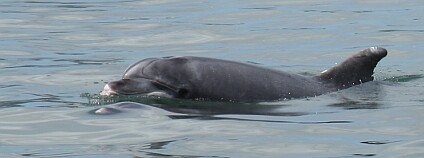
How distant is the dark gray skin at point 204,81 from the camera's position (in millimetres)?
14227

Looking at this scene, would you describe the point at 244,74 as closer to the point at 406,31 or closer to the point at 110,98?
the point at 110,98

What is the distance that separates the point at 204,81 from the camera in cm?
1438

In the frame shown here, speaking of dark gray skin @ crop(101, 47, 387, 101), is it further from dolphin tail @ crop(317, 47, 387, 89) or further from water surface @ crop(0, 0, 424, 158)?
dolphin tail @ crop(317, 47, 387, 89)

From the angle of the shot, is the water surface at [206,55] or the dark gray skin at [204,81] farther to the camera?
the dark gray skin at [204,81]

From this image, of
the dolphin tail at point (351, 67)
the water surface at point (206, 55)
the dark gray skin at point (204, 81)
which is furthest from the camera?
the dolphin tail at point (351, 67)

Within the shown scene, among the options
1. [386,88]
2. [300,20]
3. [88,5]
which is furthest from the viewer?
[88,5]

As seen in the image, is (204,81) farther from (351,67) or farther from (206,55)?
(206,55)

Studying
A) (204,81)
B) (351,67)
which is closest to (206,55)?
(351,67)

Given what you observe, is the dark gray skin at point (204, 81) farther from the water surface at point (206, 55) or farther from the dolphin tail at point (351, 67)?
the dolphin tail at point (351, 67)

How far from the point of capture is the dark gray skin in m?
14.2

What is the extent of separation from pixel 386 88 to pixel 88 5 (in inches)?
637

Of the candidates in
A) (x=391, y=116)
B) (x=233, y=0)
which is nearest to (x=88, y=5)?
(x=233, y=0)

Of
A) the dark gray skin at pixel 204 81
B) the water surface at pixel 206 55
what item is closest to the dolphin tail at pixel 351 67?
the water surface at pixel 206 55

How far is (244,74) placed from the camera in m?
14.5
